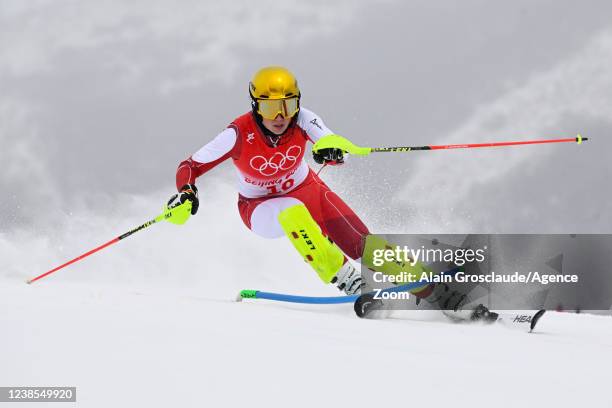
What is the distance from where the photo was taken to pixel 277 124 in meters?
4.13

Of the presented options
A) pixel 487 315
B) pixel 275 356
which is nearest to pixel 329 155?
pixel 487 315

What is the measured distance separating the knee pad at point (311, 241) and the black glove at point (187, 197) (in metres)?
0.53

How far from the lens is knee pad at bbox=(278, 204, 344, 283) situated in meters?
4.00

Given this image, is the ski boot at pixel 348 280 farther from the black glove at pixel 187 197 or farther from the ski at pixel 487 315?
the black glove at pixel 187 197

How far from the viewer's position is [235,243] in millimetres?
6328

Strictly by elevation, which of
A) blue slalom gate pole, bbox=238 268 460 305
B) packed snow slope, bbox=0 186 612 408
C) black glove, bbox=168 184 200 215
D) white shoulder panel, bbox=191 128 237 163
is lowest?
packed snow slope, bbox=0 186 612 408

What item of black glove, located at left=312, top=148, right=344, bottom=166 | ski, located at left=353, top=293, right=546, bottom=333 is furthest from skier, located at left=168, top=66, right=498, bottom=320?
ski, located at left=353, top=293, right=546, bottom=333

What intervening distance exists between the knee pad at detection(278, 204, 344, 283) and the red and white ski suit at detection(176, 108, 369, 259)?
0.73ft

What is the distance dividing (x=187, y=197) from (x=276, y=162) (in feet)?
1.97

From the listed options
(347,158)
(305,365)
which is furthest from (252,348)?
(347,158)

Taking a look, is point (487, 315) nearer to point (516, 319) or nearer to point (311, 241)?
point (516, 319)

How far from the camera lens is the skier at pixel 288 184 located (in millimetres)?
4020

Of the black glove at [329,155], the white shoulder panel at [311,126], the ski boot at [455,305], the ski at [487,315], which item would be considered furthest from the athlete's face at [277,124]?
the ski boot at [455,305]

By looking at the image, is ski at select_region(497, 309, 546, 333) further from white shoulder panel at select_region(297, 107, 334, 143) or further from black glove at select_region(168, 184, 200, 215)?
black glove at select_region(168, 184, 200, 215)
